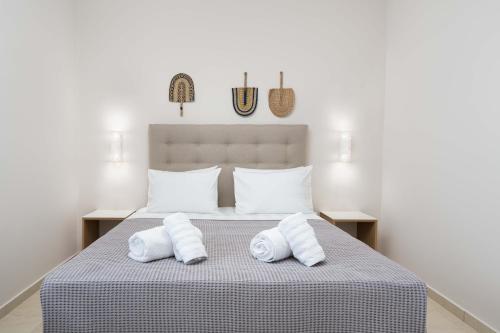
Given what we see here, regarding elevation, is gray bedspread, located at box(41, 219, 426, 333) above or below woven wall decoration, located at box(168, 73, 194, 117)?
below

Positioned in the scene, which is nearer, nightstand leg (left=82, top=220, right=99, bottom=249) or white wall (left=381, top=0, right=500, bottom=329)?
white wall (left=381, top=0, right=500, bottom=329)

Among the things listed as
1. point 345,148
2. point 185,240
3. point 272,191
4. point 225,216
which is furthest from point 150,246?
point 345,148

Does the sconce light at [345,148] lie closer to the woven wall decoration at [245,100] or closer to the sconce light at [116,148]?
the woven wall decoration at [245,100]

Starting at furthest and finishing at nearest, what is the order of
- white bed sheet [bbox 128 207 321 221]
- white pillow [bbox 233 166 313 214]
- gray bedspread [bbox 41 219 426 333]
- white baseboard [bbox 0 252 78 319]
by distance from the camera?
white pillow [bbox 233 166 313 214] → white bed sheet [bbox 128 207 321 221] → white baseboard [bbox 0 252 78 319] → gray bedspread [bbox 41 219 426 333]

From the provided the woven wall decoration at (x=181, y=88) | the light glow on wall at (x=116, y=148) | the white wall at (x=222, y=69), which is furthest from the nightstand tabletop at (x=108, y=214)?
the woven wall decoration at (x=181, y=88)

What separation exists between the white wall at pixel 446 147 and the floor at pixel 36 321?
13cm

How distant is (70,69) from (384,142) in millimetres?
3112

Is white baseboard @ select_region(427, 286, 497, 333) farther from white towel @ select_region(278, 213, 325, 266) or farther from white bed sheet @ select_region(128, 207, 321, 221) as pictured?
white towel @ select_region(278, 213, 325, 266)

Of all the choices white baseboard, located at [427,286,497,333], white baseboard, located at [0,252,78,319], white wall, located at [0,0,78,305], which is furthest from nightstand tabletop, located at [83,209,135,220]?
white baseboard, located at [427,286,497,333]

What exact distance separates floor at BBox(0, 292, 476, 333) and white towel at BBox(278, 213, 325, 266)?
1.13 meters

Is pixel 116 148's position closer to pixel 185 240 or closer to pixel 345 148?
pixel 185 240

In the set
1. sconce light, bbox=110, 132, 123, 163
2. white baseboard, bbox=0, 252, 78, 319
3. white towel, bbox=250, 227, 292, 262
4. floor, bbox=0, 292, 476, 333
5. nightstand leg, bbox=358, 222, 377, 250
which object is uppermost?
sconce light, bbox=110, 132, 123, 163

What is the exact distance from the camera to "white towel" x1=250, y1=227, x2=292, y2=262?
5.72 ft

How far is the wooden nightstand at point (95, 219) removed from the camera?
10.2 ft
